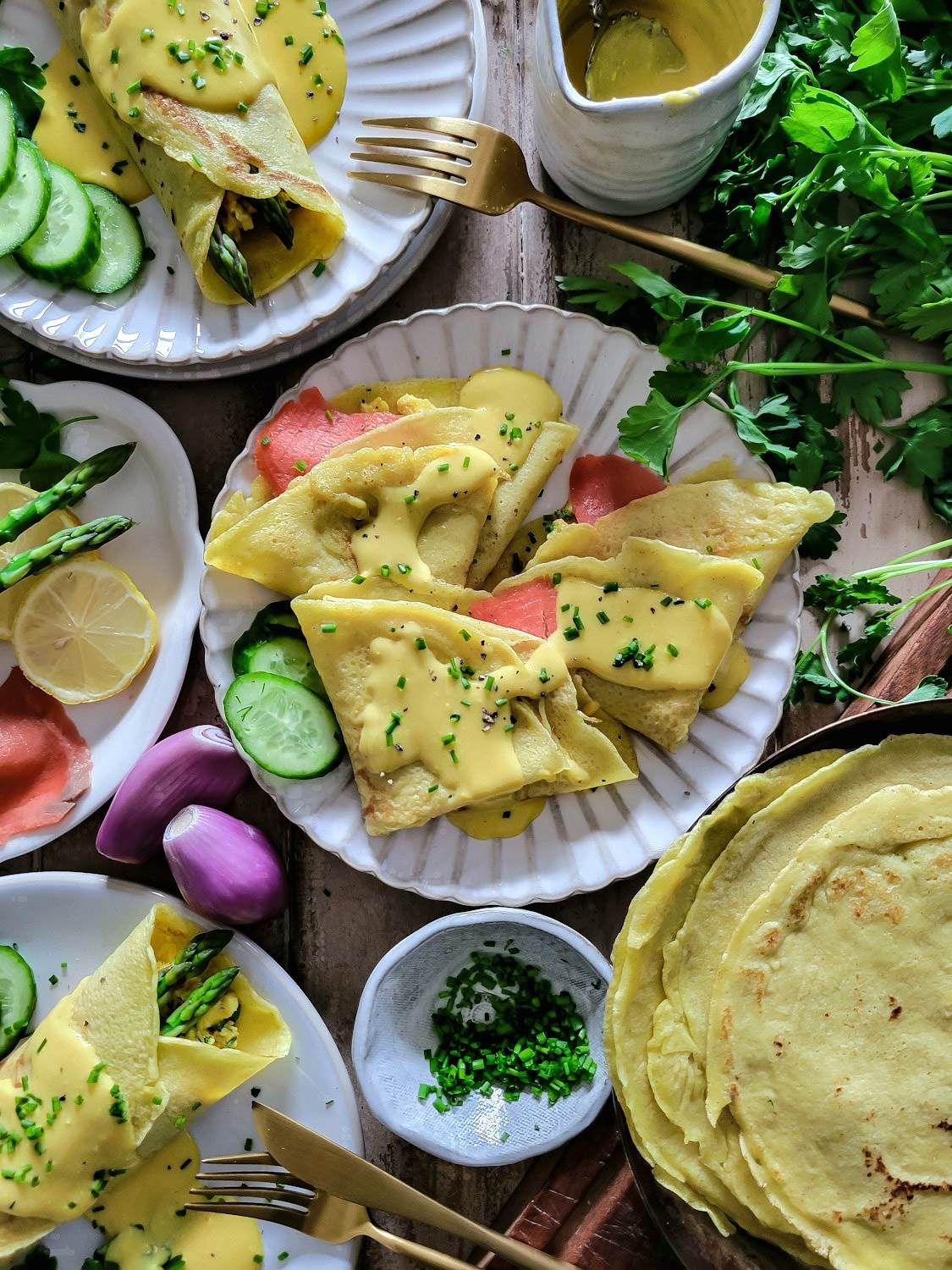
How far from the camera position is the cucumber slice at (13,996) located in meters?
2.81

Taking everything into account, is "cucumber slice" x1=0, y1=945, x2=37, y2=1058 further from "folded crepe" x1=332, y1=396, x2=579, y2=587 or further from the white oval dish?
Result: "folded crepe" x1=332, y1=396, x2=579, y2=587

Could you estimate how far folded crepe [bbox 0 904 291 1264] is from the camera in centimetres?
261

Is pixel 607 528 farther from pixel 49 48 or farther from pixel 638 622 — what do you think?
pixel 49 48

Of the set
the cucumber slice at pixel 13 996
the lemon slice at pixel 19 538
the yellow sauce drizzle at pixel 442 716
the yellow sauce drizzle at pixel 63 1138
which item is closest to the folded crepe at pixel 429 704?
the yellow sauce drizzle at pixel 442 716

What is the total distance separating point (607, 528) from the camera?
275 centimetres

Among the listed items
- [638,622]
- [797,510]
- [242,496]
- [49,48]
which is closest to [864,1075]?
[638,622]

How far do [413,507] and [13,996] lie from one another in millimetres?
1778

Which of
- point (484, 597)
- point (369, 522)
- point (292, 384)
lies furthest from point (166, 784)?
point (292, 384)

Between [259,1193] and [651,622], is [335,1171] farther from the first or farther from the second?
[651,622]

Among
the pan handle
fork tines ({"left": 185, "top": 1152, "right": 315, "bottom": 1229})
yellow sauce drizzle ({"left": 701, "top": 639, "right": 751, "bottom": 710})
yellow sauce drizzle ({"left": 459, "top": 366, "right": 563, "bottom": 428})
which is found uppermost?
yellow sauce drizzle ({"left": 459, "top": 366, "right": 563, "bottom": 428})

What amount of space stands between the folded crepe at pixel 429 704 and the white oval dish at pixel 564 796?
0.14 metres

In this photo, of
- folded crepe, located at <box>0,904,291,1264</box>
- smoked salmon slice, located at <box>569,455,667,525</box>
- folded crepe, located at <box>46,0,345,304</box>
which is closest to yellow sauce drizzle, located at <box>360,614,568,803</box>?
smoked salmon slice, located at <box>569,455,667,525</box>

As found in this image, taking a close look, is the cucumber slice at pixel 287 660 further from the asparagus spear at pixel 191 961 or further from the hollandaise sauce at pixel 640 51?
the hollandaise sauce at pixel 640 51

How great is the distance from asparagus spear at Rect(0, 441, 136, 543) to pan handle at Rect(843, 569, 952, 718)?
221 centimetres
